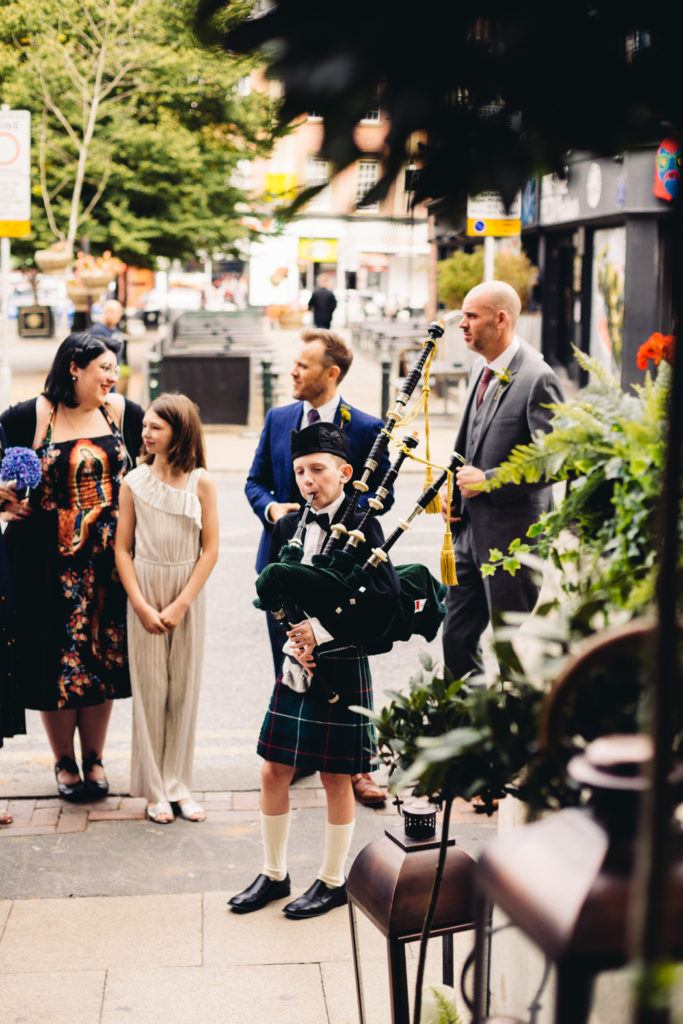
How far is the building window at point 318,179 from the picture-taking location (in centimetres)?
141

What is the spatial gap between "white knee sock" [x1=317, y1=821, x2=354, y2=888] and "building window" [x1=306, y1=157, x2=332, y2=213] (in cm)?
301

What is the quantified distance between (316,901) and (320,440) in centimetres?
158

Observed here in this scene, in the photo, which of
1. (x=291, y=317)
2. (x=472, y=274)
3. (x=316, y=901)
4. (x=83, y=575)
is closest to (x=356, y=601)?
(x=316, y=901)

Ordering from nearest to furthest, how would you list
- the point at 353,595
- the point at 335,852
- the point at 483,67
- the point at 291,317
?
the point at 483,67
the point at 353,595
the point at 335,852
the point at 291,317

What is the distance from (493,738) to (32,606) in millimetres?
3491

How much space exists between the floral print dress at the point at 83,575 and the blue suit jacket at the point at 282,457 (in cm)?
59

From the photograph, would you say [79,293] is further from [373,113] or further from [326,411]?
[373,113]

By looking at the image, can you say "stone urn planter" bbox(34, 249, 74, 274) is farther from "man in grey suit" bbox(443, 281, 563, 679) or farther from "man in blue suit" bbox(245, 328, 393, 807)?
"man in grey suit" bbox(443, 281, 563, 679)

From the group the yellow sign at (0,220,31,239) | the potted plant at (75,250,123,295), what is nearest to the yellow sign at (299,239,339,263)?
the potted plant at (75,250,123,295)

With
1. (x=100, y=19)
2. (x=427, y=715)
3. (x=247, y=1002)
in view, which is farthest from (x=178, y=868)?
(x=100, y=19)

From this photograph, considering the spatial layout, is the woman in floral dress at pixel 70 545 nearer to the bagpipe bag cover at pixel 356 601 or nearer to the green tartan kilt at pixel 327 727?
the green tartan kilt at pixel 327 727

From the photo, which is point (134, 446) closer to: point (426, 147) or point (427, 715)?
point (427, 715)

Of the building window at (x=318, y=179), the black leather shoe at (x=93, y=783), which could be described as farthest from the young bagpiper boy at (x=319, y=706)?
the building window at (x=318, y=179)

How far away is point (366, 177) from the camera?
56.9 inches
